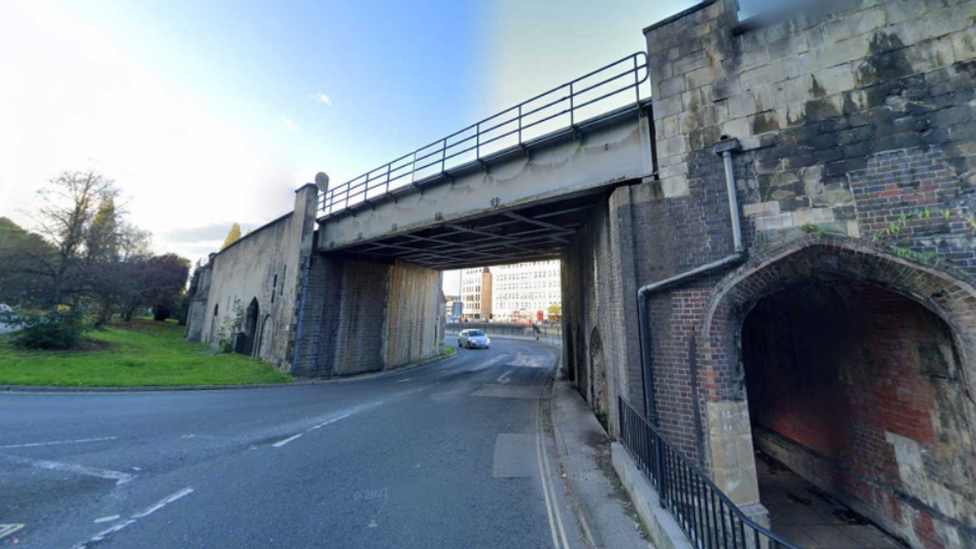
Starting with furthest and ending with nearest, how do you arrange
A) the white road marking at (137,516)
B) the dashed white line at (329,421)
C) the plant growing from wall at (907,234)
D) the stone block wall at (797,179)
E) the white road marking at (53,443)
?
the dashed white line at (329,421) < the white road marking at (53,443) < the stone block wall at (797,179) < the plant growing from wall at (907,234) < the white road marking at (137,516)

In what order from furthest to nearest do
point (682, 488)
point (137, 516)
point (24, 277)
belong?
point (24, 277) < point (682, 488) < point (137, 516)

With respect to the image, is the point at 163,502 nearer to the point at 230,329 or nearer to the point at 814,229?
the point at 814,229

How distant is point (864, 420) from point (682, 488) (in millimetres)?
4696

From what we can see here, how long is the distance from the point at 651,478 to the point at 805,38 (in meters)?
7.66

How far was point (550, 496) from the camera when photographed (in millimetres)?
5449

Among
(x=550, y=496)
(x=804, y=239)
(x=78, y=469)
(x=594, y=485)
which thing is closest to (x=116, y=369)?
(x=78, y=469)

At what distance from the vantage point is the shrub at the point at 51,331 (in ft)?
53.3

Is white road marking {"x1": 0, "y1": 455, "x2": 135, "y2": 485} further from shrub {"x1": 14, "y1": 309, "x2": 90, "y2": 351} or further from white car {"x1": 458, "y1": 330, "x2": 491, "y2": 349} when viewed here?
white car {"x1": 458, "y1": 330, "x2": 491, "y2": 349}

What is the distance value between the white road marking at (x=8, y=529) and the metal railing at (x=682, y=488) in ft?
23.7

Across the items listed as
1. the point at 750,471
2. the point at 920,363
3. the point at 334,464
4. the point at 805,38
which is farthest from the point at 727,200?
the point at 334,464

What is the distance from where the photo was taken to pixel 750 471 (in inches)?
220

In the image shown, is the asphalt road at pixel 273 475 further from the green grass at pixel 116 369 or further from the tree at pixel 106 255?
the tree at pixel 106 255

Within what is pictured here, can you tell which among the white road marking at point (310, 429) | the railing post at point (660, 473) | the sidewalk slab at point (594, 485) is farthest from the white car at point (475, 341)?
the railing post at point (660, 473)

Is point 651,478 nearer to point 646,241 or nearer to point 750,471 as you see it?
point 750,471
